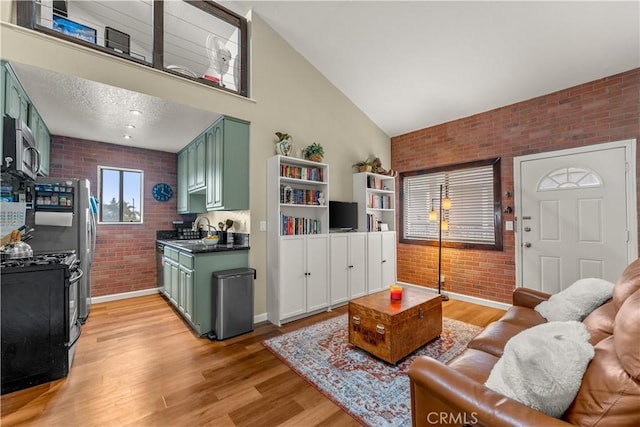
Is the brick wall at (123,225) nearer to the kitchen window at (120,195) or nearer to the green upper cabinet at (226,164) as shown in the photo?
the kitchen window at (120,195)

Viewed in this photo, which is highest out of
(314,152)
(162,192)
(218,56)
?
(218,56)

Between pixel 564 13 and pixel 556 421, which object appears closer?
pixel 556 421

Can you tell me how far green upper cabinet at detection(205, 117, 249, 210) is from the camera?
10.3ft

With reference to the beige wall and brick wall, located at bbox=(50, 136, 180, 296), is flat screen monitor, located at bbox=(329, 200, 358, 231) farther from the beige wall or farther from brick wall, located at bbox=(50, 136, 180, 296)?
brick wall, located at bbox=(50, 136, 180, 296)

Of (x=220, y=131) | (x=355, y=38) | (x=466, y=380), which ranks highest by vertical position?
(x=355, y=38)

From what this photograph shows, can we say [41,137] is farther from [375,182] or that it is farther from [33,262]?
[375,182]

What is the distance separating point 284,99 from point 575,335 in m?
3.53

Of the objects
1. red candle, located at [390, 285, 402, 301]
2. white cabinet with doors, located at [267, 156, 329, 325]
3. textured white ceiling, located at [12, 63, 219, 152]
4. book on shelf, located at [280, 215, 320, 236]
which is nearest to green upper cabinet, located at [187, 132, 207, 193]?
textured white ceiling, located at [12, 63, 219, 152]

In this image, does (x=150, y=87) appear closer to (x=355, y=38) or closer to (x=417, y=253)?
(x=355, y=38)

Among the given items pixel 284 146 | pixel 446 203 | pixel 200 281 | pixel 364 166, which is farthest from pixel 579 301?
pixel 200 281

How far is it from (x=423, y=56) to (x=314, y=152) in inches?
68.2

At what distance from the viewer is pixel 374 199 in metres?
4.62

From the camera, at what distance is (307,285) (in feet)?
11.3

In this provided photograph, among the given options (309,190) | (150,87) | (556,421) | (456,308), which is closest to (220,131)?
(150,87)
